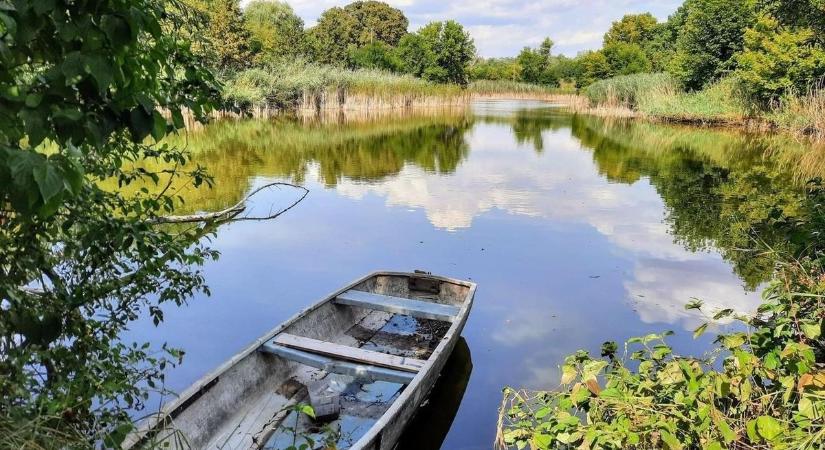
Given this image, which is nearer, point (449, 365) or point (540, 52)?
point (449, 365)

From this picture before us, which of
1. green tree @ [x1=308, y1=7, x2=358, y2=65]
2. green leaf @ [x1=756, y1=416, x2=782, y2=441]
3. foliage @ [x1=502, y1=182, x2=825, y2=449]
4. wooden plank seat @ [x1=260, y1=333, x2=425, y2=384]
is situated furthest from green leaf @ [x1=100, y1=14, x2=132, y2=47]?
green tree @ [x1=308, y1=7, x2=358, y2=65]

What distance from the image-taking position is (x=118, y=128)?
167cm

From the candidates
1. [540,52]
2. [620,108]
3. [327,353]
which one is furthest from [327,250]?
[540,52]

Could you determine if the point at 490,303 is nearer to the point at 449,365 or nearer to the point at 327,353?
the point at 449,365

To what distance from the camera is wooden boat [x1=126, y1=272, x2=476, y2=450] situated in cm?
337

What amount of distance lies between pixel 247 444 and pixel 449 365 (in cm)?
212

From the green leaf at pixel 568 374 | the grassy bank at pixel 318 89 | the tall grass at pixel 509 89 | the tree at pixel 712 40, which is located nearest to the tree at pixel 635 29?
the tall grass at pixel 509 89

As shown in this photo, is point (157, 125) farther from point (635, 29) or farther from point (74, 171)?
point (635, 29)

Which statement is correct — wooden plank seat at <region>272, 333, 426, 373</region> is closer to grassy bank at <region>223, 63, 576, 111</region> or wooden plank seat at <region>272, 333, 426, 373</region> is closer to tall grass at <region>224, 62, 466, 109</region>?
grassy bank at <region>223, 63, 576, 111</region>

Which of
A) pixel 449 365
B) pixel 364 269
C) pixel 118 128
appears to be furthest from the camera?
pixel 364 269

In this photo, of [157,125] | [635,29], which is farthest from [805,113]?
[635,29]

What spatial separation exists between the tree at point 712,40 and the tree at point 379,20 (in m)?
40.0

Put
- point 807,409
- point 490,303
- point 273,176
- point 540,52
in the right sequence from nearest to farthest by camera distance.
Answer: point 807,409 < point 490,303 < point 273,176 < point 540,52

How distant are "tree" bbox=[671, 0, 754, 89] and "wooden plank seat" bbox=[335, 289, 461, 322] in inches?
1045
